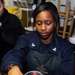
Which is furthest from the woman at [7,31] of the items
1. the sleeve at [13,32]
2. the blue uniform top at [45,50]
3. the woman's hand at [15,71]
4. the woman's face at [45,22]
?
the woman's hand at [15,71]

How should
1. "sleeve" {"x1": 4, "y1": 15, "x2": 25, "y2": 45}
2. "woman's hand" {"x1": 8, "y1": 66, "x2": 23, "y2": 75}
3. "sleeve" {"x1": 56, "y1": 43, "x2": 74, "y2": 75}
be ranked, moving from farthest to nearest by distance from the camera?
"sleeve" {"x1": 4, "y1": 15, "x2": 25, "y2": 45} < "sleeve" {"x1": 56, "y1": 43, "x2": 74, "y2": 75} < "woman's hand" {"x1": 8, "y1": 66, "x2": 23, "y2": 75}

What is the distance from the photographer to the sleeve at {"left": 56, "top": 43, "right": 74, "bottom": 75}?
974mm

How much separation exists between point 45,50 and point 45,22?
194mm

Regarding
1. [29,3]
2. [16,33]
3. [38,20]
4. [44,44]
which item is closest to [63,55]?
[44,44]

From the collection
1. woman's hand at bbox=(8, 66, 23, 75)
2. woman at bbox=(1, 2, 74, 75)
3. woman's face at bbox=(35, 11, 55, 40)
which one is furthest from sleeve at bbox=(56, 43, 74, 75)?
woman's hand at bbox=(8, 66, 23, 75)

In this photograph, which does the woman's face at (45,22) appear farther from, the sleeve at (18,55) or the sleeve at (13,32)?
the sleeve at (13,32)

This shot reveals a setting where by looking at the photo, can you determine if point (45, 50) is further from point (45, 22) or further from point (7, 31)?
point (7, 31)

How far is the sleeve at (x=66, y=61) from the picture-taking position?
974 mm

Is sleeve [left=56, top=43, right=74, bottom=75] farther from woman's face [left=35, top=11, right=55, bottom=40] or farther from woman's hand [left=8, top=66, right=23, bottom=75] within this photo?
woman's hand [left=8, top=66, right=23, bottom=75]

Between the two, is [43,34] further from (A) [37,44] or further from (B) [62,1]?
(B) [62,1]

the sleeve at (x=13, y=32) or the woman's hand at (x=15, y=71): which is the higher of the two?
the woman's hand at (x=15, y=71)

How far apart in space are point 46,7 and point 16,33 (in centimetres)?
65

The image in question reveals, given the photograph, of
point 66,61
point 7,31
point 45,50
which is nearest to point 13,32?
point 7,31

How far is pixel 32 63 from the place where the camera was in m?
1.05
